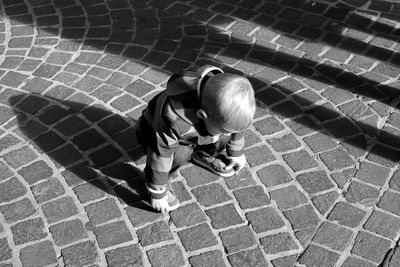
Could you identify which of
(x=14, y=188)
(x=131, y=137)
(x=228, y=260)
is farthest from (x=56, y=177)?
(x=228, y=260)

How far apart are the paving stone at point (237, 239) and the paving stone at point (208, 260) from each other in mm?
78

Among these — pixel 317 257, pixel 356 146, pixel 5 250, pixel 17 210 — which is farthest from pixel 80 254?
pixel 356 146

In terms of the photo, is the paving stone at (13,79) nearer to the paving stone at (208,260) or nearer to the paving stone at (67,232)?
the paving stone at (67,232)

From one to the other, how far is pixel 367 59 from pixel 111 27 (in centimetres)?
256

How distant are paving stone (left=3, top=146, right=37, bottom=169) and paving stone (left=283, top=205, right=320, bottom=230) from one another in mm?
1952

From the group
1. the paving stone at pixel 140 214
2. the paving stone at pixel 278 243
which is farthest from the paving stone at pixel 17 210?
the paving stone at pixel 278 243

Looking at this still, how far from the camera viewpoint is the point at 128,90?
A: 15.4 feet

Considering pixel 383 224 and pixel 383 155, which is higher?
pixel 383 155

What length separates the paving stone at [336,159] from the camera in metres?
4.04

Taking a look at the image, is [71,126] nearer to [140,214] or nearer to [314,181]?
[140,214]

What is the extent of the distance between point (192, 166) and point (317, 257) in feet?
3.83

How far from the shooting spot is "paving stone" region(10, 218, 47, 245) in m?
3.52

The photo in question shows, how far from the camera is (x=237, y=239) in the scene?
3539mm

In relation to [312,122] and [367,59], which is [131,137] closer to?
[312,122]
